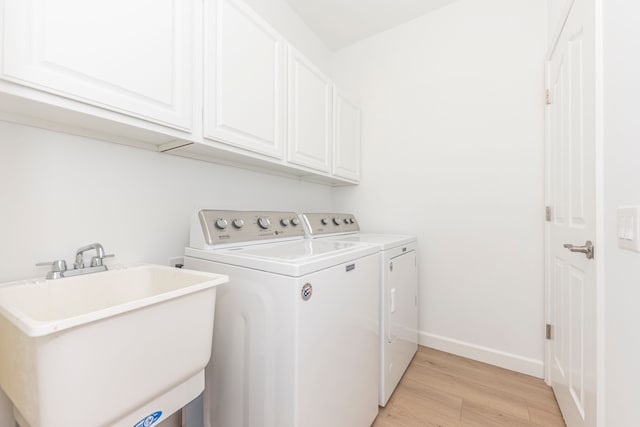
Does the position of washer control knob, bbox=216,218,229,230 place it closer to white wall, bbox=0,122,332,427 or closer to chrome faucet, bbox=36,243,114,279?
white wall, bbox=0,122,332,427

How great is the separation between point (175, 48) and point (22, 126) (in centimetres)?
59

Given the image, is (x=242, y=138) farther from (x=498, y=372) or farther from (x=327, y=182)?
(x=498, y=372)

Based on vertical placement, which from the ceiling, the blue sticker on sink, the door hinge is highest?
the ceiling

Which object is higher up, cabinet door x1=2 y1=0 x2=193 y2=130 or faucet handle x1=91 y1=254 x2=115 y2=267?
cabinet door x1=2 y1=0 x2=193 y2=130

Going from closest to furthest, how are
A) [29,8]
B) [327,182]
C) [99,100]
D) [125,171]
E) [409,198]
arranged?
[29,8] → [99,100] → [125,171] → [409,198] → [327,182]

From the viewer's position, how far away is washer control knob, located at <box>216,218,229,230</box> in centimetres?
126

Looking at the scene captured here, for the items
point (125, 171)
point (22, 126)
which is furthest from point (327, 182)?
point (22, 126)

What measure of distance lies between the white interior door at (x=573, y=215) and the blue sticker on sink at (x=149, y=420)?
1.52 metres

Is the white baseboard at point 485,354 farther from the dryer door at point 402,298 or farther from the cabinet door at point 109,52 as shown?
the cabinet door at point 109,52

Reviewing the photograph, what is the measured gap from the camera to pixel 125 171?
117cm

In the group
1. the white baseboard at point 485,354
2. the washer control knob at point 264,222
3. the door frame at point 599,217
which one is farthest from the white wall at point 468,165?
the washer control knob at point 264,222

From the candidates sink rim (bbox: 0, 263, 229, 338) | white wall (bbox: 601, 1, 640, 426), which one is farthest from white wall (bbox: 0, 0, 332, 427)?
white wall (bbox: 601, 1, 640, 426)

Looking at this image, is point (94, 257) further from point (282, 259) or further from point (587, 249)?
point (587, 249)

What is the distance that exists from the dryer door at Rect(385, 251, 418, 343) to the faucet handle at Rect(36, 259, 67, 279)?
141 centimetres
